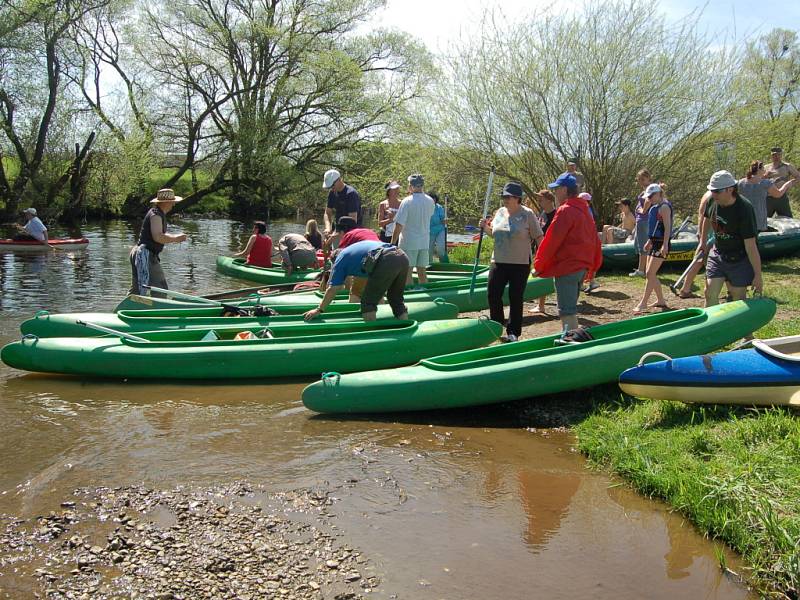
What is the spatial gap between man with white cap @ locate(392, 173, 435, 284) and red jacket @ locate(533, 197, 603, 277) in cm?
245

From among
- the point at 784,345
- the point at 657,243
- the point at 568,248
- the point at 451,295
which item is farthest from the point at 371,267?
the point at 657,243

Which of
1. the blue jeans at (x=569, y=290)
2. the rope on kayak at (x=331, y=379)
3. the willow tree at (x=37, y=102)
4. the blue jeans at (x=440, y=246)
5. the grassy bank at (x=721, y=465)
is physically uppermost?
the willow tree at (x=37, y=102)

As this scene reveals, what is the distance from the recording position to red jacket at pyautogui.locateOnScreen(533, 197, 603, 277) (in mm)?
6211

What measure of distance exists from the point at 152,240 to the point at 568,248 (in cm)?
481

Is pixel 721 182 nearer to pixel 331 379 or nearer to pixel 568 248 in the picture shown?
pixel 568 248

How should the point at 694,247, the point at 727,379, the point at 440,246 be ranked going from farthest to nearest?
the point at 440,246 → the point at 694,247 → the point at 727,379

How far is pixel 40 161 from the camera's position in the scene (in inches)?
1009

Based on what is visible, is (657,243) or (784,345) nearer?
(784,345)

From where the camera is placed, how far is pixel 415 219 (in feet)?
28.8

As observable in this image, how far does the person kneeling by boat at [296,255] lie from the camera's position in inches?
496

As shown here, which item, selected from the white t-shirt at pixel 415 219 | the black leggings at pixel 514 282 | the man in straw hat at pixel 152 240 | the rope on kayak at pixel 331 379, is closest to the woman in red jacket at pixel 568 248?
the black leggings at pixel 514 282

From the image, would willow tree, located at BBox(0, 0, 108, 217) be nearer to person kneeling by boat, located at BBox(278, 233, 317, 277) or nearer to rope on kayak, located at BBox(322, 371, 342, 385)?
person kneeling by boat, located at BBox(278, 233, 317, 277)

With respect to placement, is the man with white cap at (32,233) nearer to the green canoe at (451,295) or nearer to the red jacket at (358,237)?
the green canoe at (451,295)

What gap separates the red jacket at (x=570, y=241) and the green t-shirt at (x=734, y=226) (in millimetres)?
1070
